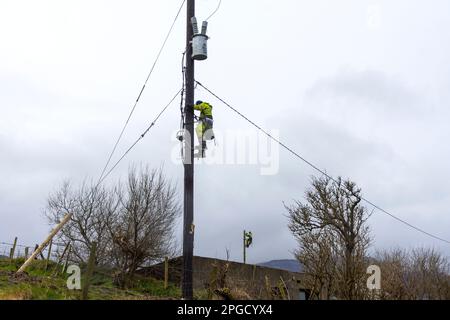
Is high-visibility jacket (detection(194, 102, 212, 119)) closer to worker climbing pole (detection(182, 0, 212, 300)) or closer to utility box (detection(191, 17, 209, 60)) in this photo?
worker climbing pole (detection(182, 0, 212, 300))

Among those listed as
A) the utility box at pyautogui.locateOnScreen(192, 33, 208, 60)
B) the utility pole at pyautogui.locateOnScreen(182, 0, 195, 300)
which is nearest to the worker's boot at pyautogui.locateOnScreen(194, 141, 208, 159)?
the utility pole at pyautogui.locateOnScreen(182, 0, 195, 300)

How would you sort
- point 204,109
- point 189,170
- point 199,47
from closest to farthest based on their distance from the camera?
point 189,170 → point 199,47 → point 204,109

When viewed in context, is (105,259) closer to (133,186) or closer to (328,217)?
(133,186)

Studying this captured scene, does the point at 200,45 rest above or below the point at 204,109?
above

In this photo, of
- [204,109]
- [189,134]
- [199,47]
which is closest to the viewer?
[189,134]

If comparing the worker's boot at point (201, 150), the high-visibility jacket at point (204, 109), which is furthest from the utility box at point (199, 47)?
the worker's boot at point (201, 150)

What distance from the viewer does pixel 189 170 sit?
9406 mm

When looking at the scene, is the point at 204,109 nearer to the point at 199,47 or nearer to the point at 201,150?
the point at 201,150

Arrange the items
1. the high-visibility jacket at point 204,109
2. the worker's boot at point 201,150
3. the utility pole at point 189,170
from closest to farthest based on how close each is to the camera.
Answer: the utility pole at point 189,170, the worker's boot at point 201,150, the high-visibility jacket at point 204,109

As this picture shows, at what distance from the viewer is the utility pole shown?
8.87 m

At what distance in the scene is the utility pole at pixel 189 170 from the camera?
8.87 meters

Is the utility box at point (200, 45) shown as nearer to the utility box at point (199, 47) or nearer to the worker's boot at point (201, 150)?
the utility box at point (199, 47)

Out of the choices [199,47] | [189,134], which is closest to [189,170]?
[189,134]
